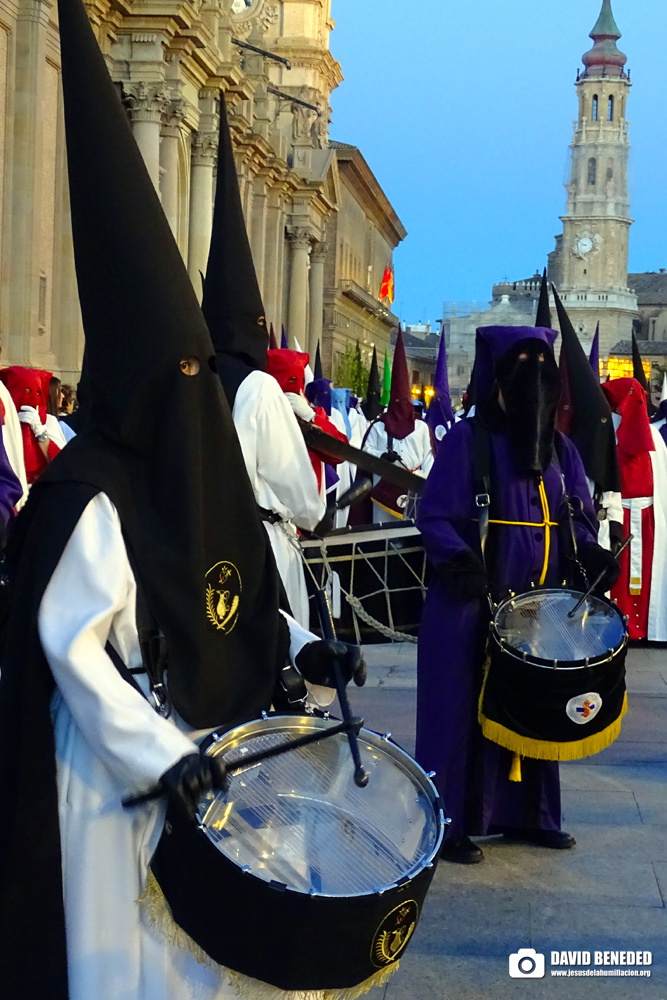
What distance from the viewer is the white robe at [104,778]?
290cm

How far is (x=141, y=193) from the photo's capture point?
10.1 feet

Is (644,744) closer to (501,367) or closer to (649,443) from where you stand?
(501,367)

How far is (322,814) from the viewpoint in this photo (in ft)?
9.78

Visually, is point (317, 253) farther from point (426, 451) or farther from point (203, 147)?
point (426, 451)

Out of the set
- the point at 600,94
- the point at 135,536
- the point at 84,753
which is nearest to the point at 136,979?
the point at 84,753

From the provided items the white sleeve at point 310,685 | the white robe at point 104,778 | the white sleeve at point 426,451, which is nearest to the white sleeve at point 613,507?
the white sleeve at point 310,685

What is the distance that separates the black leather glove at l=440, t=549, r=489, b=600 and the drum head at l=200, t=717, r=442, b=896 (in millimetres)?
2226

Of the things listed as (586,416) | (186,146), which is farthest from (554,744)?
(186,146)

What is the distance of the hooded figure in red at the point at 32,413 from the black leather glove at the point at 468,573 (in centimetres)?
447

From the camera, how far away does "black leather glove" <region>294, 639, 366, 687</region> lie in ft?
10.9

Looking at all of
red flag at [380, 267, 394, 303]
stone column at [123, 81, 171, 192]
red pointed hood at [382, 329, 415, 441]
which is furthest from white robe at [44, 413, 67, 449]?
red flag at [380, 267, 394, 303]

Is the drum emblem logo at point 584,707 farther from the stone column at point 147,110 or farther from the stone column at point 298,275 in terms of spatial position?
the stone column at point 298,275

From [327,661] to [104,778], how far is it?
2.03ft

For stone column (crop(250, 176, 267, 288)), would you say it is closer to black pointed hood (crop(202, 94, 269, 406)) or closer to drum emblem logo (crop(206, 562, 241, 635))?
black pointed hood (crop(202, 94, 269, 406))
